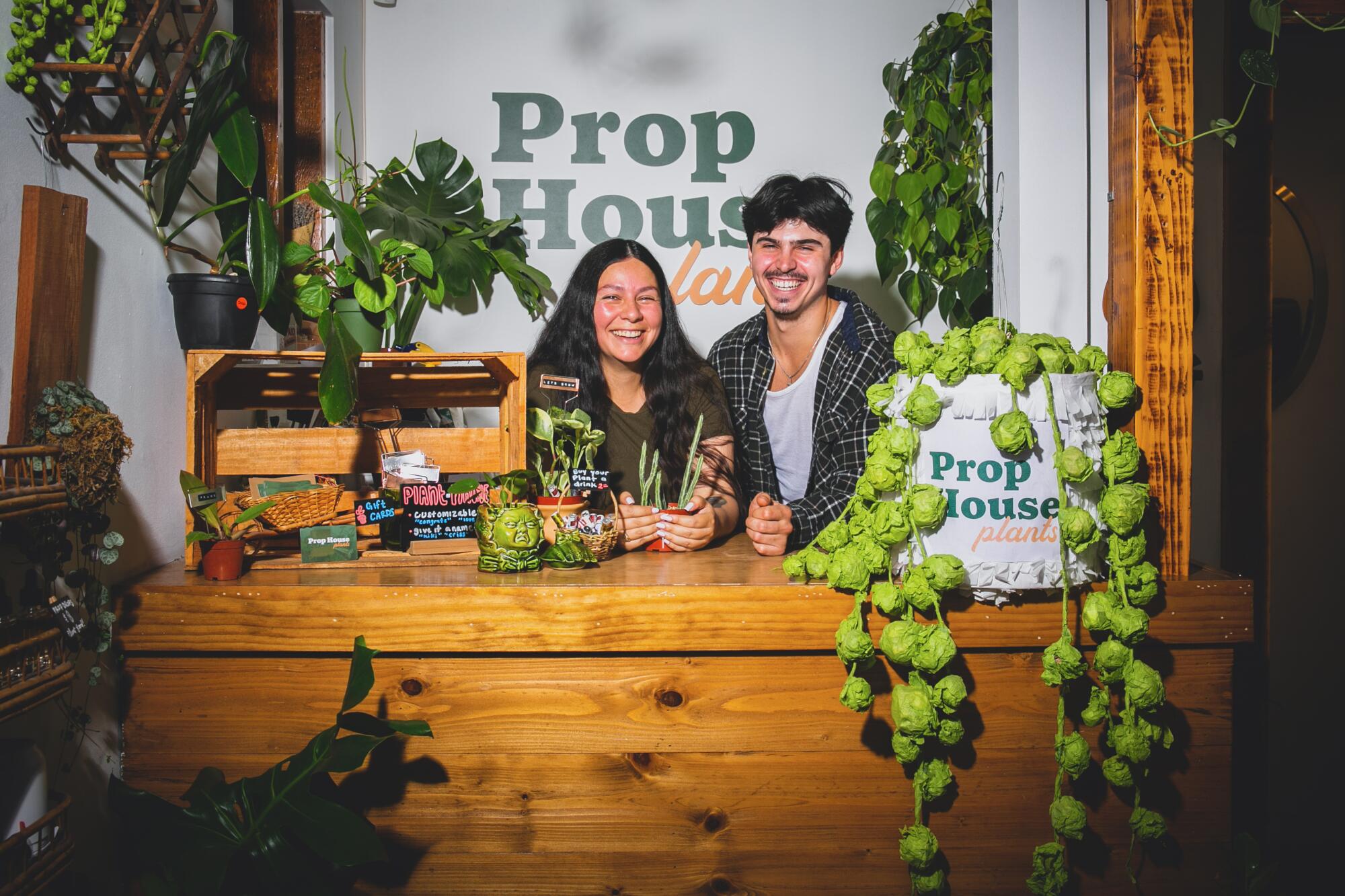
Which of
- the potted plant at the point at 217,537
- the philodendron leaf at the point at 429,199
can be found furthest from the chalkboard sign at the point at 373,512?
the philodendron leaf at the point at 429,199

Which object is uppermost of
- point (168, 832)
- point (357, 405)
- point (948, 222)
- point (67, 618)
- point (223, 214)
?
point (948, 222)

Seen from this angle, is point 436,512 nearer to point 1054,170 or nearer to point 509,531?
point 509,531

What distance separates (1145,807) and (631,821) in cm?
84

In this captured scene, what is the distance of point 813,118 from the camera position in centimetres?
293

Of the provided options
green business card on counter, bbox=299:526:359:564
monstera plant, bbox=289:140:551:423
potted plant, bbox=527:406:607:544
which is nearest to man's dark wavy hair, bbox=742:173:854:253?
monstera plant, bbox=289:140:551:423

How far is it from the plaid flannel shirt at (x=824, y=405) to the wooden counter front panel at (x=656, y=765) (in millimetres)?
632

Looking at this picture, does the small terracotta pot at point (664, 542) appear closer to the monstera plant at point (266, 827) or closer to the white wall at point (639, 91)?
the monstera plant at point (266, 827)

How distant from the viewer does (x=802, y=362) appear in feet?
7.52

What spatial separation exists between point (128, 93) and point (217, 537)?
2.34 ft

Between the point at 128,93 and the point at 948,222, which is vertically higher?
the point at 948,222

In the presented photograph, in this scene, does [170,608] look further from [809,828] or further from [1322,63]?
[1322,63]

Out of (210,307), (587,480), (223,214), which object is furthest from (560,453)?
(223,214)

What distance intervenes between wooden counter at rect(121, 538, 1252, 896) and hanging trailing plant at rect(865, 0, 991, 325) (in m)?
1.34

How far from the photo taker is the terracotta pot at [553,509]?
55.9 inches
